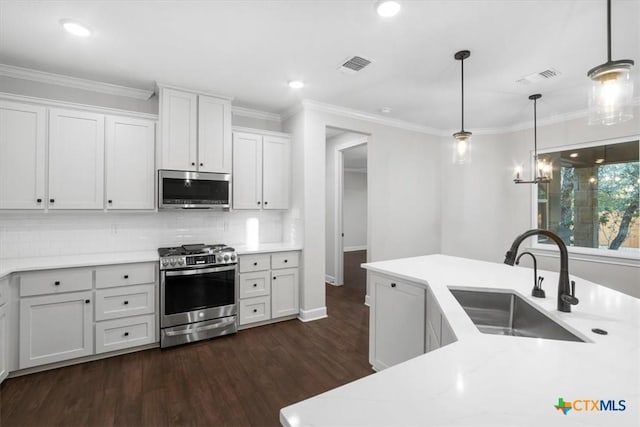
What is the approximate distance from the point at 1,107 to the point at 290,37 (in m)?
2.59

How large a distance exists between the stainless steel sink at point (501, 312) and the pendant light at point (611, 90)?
3.49 feet

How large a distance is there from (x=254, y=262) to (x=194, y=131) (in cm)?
165

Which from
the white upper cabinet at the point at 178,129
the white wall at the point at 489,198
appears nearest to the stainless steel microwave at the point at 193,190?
the white upper cabinet at the point at 178,129

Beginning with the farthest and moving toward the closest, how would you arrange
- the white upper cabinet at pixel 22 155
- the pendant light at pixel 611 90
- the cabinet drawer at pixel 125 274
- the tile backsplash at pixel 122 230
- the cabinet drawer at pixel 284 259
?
the cabinet drawer at pixel 284 259 < the tile backsplash at pixel 122 230 < the cabinet drawer at pixel 125 274 < the white upper cabinet at pixel 22 155 < the pendant light at pixel 611 90

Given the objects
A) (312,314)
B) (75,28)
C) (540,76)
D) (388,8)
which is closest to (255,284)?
(312,314)

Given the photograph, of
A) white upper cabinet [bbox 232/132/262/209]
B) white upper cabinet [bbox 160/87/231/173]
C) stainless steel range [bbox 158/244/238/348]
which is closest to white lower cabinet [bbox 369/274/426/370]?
stainless steel range [bbox 158/244/238/348]

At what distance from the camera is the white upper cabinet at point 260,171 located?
3742mm

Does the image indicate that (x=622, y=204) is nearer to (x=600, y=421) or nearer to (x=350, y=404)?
(x=600, y=421)

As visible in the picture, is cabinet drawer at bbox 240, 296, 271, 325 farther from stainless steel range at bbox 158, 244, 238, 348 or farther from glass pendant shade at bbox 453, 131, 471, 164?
glass pendant shade at bbox 453, 131, 471, 164

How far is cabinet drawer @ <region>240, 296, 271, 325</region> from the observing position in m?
3.49

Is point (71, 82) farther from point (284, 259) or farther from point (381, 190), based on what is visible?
point (381, 190)

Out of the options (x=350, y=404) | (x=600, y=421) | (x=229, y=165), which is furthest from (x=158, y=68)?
(x=600, y=421)

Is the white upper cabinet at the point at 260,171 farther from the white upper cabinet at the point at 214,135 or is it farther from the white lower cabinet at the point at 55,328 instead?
the white lower cabinet at the point at 55,328

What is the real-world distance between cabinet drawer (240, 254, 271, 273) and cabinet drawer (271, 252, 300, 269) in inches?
2.8
